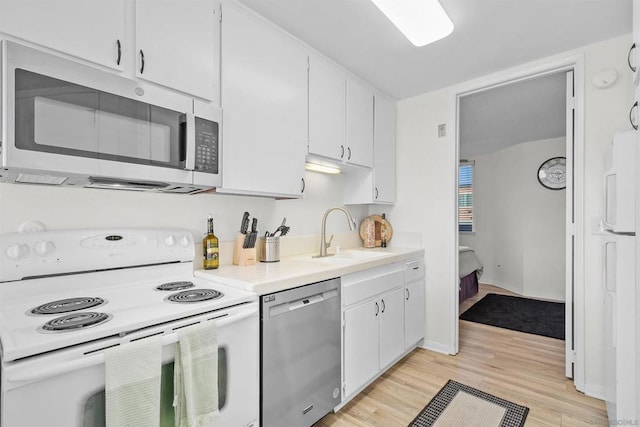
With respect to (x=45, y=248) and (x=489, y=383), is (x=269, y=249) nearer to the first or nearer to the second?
(x=45, y=248)

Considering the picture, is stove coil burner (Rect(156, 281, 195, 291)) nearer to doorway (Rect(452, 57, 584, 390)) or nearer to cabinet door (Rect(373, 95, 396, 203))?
cabinet door (Rect(373, 95, 396, 203))

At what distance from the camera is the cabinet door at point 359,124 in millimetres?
2506

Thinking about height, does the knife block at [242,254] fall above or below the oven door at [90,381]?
above

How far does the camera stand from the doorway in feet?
7.27

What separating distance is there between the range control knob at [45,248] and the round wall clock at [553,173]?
222 inches

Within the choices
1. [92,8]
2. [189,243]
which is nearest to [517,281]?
[189,243]

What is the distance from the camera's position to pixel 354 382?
1976 millimetres

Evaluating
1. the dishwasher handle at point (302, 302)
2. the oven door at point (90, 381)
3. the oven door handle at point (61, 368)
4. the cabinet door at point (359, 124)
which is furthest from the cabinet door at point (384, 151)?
the oven door handle at point (61, 368)

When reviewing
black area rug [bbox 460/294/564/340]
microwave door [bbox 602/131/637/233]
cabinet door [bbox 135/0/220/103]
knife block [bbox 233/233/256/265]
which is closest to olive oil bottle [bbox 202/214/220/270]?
knife block [bbox 233/233/256/265]

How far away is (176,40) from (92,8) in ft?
1.06

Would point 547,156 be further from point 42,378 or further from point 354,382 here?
point 42,378

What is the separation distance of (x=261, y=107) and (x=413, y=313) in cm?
206

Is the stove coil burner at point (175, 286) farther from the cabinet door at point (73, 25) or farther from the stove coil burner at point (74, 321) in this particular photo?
the cabinet door at point (73, 25)

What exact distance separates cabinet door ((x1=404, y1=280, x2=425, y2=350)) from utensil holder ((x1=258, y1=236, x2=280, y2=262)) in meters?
1.16
